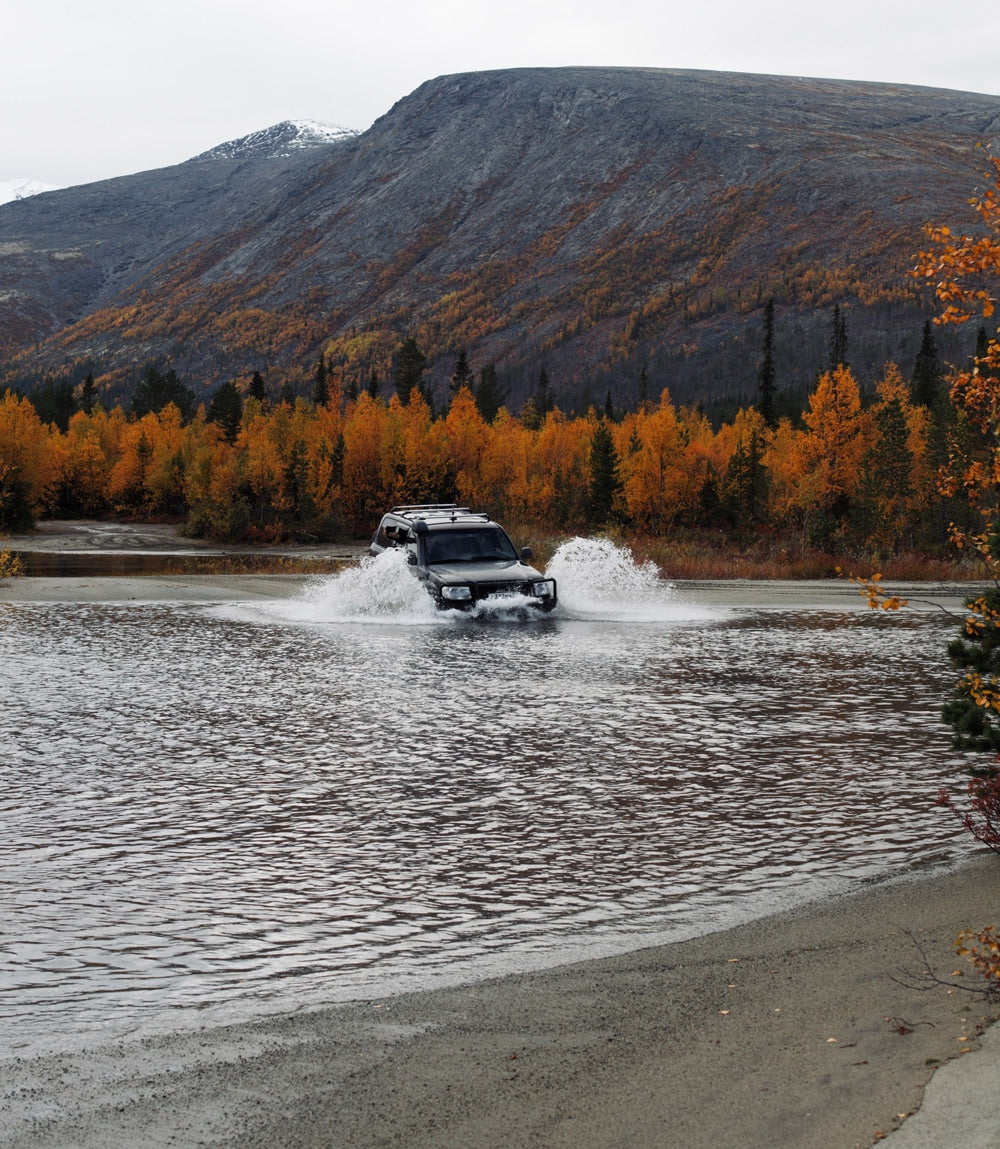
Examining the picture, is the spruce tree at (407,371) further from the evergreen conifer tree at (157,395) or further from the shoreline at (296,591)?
the shoreline at (296,591)

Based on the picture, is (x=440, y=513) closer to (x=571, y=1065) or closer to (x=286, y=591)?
(x=286, y=591)

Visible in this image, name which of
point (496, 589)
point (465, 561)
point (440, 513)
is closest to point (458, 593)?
point (496, 589)

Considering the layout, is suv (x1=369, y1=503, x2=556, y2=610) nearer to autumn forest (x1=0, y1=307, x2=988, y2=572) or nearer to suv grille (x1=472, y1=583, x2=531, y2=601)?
suv grille (x1=472, y1=583, x2=531, y2=601)

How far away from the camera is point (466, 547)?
972 inches

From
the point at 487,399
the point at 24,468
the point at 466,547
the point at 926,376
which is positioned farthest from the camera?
the point at 487,399

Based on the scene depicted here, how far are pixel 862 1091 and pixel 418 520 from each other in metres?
20.4

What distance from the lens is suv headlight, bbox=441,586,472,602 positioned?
76.2 ft

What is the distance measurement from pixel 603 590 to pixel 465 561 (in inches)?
241

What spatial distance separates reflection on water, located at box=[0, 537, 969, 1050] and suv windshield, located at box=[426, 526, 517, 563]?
552 cm

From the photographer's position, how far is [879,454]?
62281 millimetres

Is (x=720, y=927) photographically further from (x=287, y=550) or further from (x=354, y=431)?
(x=354, y=431)

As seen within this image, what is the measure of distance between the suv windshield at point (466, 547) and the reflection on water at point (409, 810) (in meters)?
5.52

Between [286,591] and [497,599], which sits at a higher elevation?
[497,599]

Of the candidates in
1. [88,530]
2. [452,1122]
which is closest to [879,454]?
[88,530]
